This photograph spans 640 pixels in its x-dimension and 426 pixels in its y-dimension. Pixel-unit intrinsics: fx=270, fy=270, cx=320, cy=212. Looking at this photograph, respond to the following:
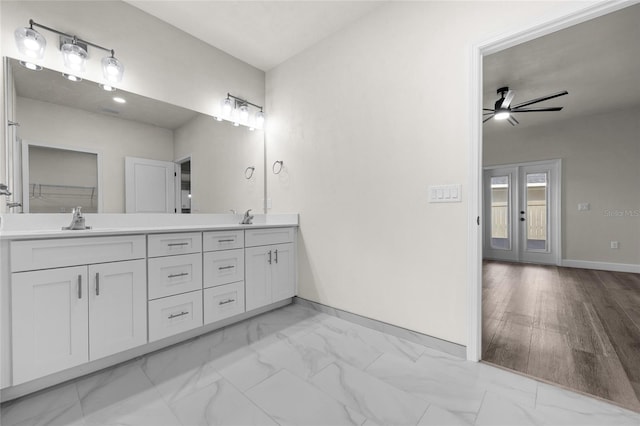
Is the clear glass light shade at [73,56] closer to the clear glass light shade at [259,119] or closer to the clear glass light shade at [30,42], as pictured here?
the clear glass light shade at [30,42]

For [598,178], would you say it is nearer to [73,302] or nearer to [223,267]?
[223,267]

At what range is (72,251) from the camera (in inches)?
58.6

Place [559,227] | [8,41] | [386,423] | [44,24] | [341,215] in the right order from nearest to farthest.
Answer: [386,423] < [8,41] < [44,24] < [341,215] < [559,227]

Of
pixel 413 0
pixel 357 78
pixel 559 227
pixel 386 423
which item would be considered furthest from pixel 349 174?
pixel 559 227

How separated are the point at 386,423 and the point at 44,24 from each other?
3.10 m

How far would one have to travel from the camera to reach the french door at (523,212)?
200 inches

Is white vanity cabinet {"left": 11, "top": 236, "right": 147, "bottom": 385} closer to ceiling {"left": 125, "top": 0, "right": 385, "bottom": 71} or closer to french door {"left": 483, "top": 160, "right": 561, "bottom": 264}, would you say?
ceiling {"left": 125, "top": 0, "right": 385, "bottom": 71}

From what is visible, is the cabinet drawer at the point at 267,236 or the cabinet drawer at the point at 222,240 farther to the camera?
the cabinet drawer at the point at 267,236

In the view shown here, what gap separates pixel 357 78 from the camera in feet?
7.66

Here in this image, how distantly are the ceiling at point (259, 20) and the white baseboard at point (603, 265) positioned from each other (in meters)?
5.55

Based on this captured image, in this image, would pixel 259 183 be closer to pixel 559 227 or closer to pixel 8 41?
pixel 8 41

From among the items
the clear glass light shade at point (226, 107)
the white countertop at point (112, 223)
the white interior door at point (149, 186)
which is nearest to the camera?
the white countertop at point (112, 223)

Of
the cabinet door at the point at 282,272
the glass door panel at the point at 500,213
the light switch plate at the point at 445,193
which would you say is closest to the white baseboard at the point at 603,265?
the glass door panel at the point at 500,213

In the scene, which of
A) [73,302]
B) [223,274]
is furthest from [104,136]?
[223,274]
